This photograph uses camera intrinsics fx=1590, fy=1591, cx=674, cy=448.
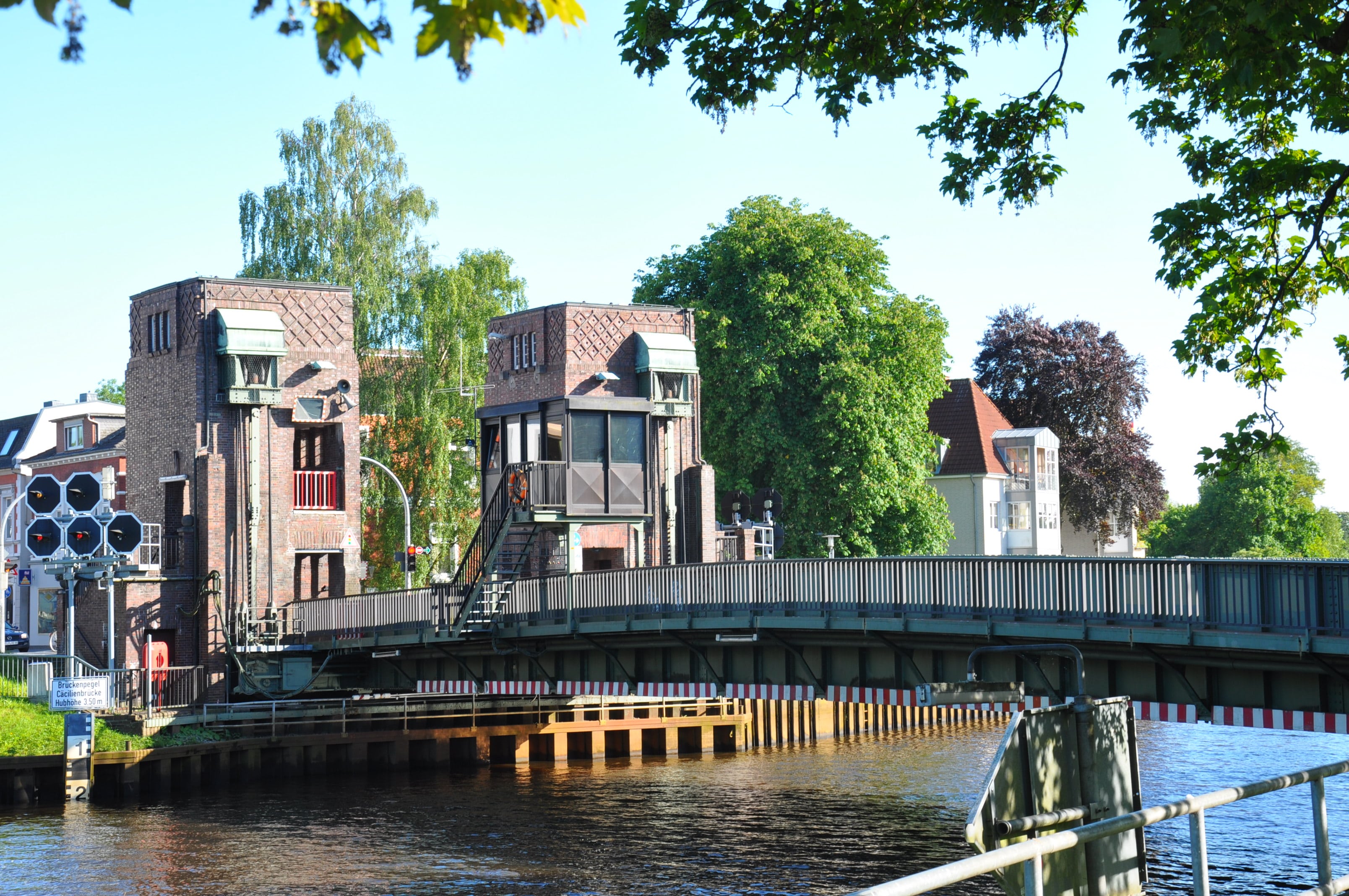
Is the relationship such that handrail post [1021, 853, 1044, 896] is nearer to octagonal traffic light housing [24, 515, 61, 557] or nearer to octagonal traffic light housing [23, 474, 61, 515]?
octagonal traffic light housing [24, 515, 61, 557]

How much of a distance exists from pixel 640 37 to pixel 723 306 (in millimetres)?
46608

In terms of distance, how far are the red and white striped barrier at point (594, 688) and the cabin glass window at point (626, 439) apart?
892 centimetres

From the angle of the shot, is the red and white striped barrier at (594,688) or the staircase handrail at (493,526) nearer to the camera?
the red and white striped barrier at (594,688)

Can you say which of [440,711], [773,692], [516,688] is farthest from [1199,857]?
[440,711]

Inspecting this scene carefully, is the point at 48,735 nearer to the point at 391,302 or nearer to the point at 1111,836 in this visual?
the point at 391,302

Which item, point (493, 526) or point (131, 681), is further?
point (493, 526)

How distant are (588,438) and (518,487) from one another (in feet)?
9.02

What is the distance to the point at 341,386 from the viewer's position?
48656mm

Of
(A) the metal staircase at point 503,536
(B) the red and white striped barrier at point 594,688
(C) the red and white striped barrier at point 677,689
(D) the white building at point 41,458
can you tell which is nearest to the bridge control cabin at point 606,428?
(A) the metal staircase at point 503,536

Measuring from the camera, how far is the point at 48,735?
3800cm

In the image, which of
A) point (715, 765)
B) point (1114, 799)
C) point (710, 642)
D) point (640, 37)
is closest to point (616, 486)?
point (715, 765)

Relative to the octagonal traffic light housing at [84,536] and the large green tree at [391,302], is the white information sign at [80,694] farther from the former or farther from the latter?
the large green tree at [391,302]

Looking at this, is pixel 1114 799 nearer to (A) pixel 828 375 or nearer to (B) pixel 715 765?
(B) pixel 715 765

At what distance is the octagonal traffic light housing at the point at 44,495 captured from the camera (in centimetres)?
3619
